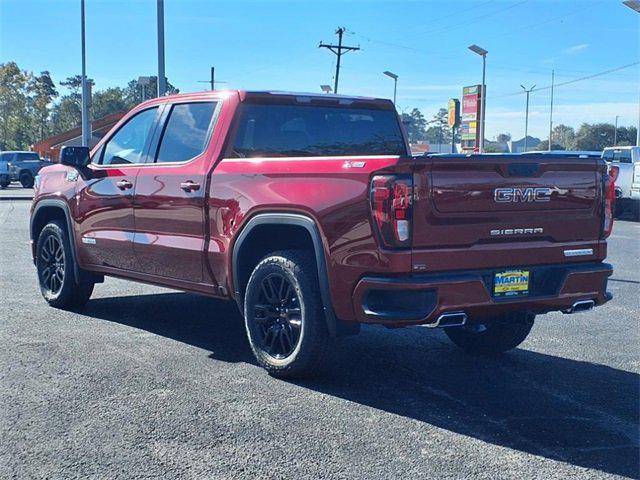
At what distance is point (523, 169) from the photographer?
499cm

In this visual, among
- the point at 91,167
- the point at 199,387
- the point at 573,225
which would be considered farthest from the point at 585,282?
the point at 91,167

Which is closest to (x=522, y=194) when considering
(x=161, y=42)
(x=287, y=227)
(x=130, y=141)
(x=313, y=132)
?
(x=287, y=227)

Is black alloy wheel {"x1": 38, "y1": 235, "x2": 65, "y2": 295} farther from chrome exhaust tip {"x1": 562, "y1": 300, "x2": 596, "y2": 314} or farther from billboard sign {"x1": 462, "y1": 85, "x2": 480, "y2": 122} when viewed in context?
billboard sign {"x1": 462, "y1": 85, "x2": 480, "y2": 122}

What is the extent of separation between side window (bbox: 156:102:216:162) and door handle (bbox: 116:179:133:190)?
1.14ft

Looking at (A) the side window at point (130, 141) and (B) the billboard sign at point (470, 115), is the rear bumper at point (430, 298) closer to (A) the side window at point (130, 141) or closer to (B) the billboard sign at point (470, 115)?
(A) the side window at point (130, 141)

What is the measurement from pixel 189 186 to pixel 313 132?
1116mm

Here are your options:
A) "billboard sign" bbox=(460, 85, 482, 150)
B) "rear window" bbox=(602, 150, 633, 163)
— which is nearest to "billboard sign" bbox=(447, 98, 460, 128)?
"billboard sign" bbox=(460, 85, 482, 150)

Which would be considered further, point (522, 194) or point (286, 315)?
point (286, 315)

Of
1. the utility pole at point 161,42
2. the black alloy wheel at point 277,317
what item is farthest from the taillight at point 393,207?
the utility pole at point 161,42

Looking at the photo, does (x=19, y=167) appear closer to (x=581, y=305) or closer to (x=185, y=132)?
(x=185, y=132)

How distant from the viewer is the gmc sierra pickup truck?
4688mm

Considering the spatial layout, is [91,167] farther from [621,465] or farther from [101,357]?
[621,465]

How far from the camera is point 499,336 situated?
242 inches

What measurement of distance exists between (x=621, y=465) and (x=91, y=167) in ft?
17.1
